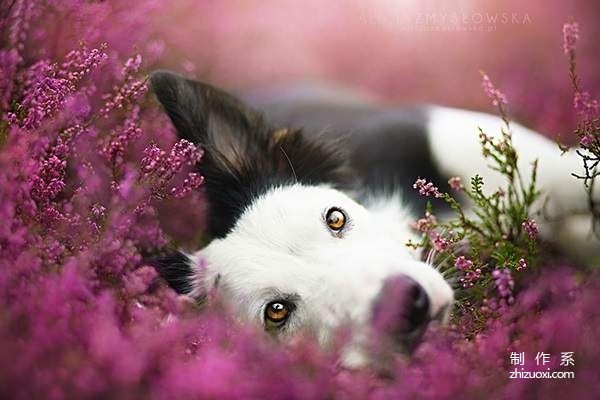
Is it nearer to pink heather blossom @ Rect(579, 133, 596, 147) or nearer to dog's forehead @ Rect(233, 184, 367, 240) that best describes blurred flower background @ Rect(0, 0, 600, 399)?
dog's forehead @ Rect(233, 184, 367, 240)

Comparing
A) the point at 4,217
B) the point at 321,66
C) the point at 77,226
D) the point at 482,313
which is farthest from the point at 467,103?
the point at 4,217

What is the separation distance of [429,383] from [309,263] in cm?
58

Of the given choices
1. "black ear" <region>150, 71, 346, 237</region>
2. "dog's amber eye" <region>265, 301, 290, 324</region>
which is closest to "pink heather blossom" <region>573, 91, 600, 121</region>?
"black ear" <region>150, 71, 346, 237</region>

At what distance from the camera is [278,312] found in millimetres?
1773

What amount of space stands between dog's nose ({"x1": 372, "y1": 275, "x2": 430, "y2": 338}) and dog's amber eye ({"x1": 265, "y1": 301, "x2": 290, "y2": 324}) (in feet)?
1.02

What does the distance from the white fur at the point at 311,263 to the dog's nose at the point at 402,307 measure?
3 centimetres

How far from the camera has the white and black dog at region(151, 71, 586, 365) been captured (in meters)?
1.66

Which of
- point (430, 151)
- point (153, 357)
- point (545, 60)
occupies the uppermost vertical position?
point (545, 60)

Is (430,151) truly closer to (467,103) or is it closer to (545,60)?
(467,103)

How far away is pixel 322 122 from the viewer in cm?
281

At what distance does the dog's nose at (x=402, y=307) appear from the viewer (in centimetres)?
150

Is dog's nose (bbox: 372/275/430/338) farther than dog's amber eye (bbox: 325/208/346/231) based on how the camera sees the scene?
No

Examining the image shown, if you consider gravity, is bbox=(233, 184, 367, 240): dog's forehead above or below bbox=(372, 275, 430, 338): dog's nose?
above

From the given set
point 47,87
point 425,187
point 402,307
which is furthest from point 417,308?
point 47,87
